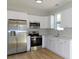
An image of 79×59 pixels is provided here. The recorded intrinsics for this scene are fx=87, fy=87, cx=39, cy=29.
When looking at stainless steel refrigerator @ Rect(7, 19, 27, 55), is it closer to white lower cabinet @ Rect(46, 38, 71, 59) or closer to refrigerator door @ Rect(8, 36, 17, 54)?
refrigerator door @ Rect(8, 36, 17, 54)

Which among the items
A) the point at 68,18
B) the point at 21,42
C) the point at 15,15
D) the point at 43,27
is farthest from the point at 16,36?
the point at 68,18

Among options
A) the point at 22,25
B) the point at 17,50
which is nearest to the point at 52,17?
the point at 22,25

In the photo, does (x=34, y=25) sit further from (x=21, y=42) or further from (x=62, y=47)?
(x=62, y=47)

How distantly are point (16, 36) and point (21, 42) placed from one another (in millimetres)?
451

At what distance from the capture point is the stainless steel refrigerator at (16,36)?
176 inches

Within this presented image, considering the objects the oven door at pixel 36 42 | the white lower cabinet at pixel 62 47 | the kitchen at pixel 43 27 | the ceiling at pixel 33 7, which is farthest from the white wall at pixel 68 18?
the oven door at pixel 36 42

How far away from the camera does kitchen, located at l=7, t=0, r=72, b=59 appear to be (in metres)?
4.07

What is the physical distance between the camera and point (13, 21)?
15.2ft

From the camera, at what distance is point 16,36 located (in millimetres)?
4684

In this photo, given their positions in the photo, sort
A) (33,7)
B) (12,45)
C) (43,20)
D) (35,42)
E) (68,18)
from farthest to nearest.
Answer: (43,20) < (35,42) < (33,7) < (12,45) < (68,18)

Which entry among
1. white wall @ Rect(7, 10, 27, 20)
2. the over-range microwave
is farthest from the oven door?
white wall @ Rect(7, 10, 27, 20)
